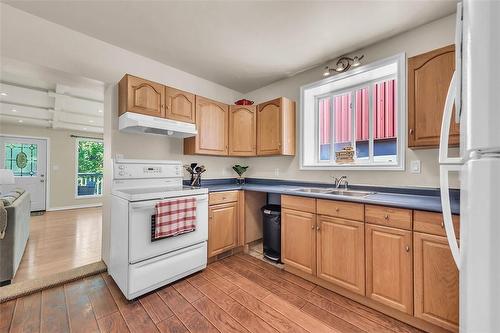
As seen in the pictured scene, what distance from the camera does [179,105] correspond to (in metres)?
2.62

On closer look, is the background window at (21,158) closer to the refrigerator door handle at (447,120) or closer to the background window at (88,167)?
the background window at (88,167)

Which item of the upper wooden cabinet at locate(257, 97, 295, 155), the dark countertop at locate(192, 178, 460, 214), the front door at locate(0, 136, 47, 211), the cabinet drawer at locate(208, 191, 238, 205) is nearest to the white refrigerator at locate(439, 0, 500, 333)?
the dark countertop at locate(192, 178, 460, 214)

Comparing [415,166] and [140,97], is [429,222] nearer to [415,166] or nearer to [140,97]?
[415,166]

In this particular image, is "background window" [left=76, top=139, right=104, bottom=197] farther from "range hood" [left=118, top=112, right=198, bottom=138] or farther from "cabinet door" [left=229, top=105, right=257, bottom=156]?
"cabinet door" [left=229, top=105, right=257, bottom=156]

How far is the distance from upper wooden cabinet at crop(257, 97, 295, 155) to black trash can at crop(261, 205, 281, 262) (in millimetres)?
828

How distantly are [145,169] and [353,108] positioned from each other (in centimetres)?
259

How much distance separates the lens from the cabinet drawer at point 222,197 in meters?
2.57

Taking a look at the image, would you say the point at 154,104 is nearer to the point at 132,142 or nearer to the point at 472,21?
the point at 132,142

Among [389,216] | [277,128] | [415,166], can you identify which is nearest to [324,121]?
[277,128]

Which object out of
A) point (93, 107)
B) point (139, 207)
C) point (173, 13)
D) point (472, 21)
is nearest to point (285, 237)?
point (139, 207)

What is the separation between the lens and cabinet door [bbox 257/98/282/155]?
2938 mm

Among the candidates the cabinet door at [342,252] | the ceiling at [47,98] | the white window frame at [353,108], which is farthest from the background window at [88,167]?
the cabinet door at [342,252]

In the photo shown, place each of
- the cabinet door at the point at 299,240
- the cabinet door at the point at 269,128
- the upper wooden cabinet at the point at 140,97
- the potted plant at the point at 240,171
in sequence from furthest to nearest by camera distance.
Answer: the potted plant at the point at 240,171
the cabinet door at the point at 269,128
the upper wooden cabinet at the point at 140,97
the cabinet door at the point at 299,240

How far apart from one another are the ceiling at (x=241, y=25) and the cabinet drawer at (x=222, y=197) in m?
1.68
